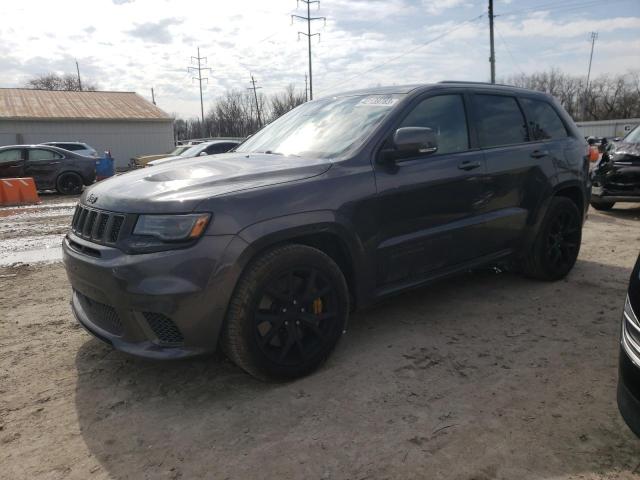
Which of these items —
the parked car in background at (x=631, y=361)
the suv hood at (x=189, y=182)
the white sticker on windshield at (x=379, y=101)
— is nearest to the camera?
the parked car in background at (x=631, y=361)

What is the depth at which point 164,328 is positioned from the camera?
267cm

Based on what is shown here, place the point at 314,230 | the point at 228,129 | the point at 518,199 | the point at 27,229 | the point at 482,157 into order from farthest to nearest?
the point at 228,129 < the point at 27,229 < the point at 518,199 < the point at 482,157 < the point at 314,230

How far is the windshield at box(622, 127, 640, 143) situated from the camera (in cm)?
906

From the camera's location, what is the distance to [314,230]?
2965 mm

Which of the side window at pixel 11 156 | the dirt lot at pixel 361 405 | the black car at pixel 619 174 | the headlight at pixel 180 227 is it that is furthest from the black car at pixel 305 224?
the side window at pixel 11 156

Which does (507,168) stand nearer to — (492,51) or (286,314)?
(286,314)

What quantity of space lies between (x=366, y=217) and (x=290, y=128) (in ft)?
4.15

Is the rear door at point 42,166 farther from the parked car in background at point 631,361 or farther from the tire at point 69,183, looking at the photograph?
the parked car in background at point 631,361

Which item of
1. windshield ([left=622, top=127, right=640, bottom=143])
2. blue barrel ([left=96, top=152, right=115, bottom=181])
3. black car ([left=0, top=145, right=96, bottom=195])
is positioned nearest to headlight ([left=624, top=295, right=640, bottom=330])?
windshield ([left=622, top=127, right=640, bottom=143])

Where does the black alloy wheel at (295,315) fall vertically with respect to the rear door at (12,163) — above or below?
below

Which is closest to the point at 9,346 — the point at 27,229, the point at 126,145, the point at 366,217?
the point at 366,217

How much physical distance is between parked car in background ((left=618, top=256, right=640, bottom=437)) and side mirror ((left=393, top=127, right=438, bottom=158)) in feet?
4.93

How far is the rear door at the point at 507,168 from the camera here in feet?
13.4

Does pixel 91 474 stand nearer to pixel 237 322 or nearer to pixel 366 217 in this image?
pixel 237 322
